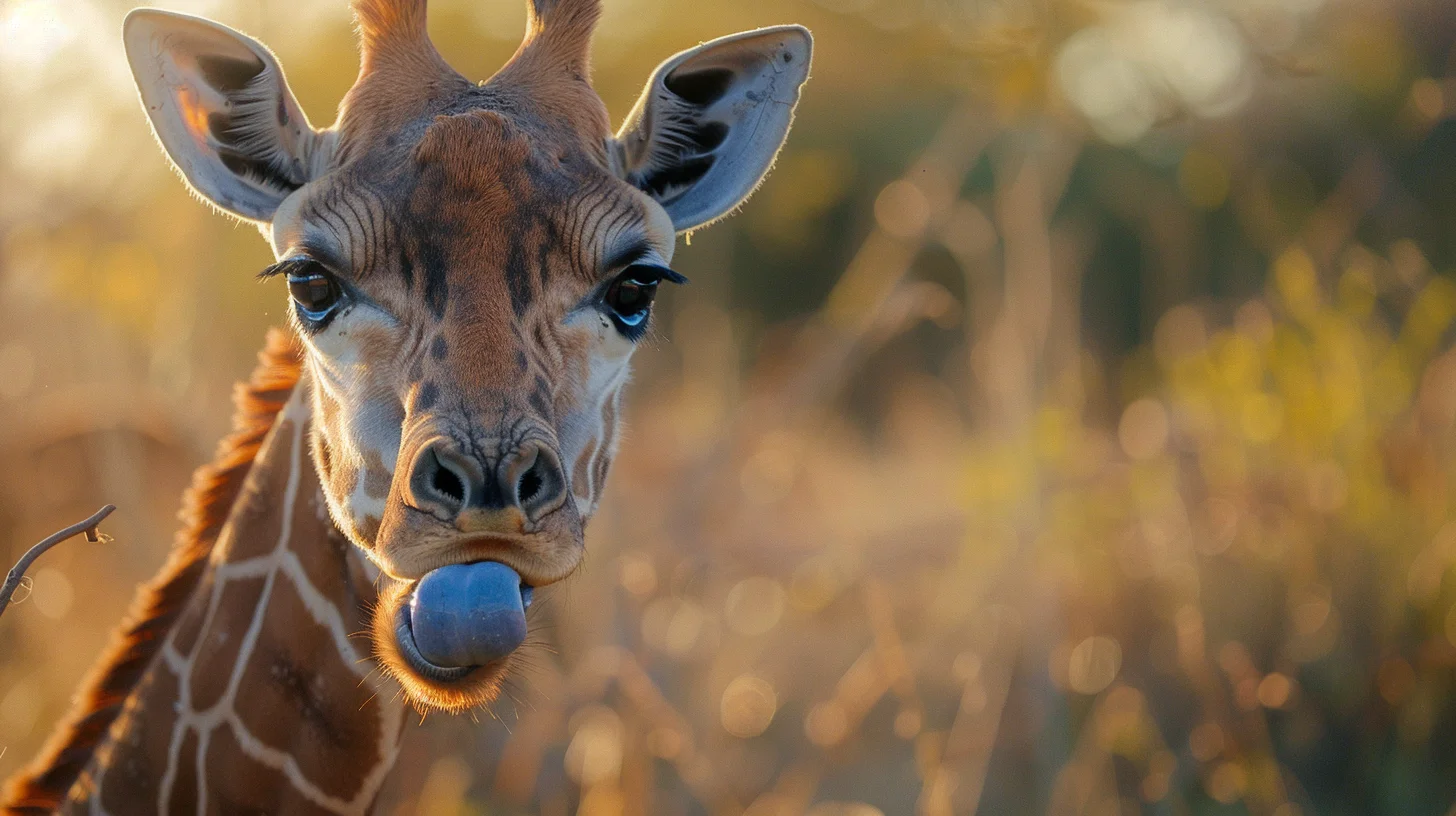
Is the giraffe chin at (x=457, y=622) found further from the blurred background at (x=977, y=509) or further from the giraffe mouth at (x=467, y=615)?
the blurred background at (x=977, y=509)

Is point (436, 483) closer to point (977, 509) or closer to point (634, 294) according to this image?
point (634, 294)

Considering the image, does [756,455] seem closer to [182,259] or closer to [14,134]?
[182,259]

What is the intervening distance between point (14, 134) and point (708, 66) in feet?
17.0

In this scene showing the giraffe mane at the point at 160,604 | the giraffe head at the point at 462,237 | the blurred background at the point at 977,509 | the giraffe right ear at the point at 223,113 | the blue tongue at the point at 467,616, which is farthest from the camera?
the blurred background at the point at 977,509

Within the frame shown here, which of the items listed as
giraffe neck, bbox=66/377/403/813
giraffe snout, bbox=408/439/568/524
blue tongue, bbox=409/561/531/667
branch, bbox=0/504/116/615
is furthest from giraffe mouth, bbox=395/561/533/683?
giraffe neck, bbox=66/377/403/813

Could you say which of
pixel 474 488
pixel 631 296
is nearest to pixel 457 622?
pixel 474 488

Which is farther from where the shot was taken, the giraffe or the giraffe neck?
the giraffe neck

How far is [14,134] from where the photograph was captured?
7258 millimetres

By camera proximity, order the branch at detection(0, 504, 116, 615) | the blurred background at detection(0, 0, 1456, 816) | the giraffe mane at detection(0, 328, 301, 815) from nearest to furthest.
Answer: the branch at detection(0, 504, 116, 615), the giraffe mane at detection(0, 328, 301, 815), the blurred background at detection(0, 0, 1456, 816)

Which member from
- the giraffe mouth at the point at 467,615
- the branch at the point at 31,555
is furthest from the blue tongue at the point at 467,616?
the branch at the point at 31,555

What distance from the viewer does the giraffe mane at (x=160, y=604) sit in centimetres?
393

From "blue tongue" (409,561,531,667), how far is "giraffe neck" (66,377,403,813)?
0.92 metres

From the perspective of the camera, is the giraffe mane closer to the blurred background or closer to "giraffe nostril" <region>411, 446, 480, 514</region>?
"giraffe nostril" <region>411, 446, 480, 514</region>

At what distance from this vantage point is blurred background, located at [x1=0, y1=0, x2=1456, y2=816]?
6.43m
